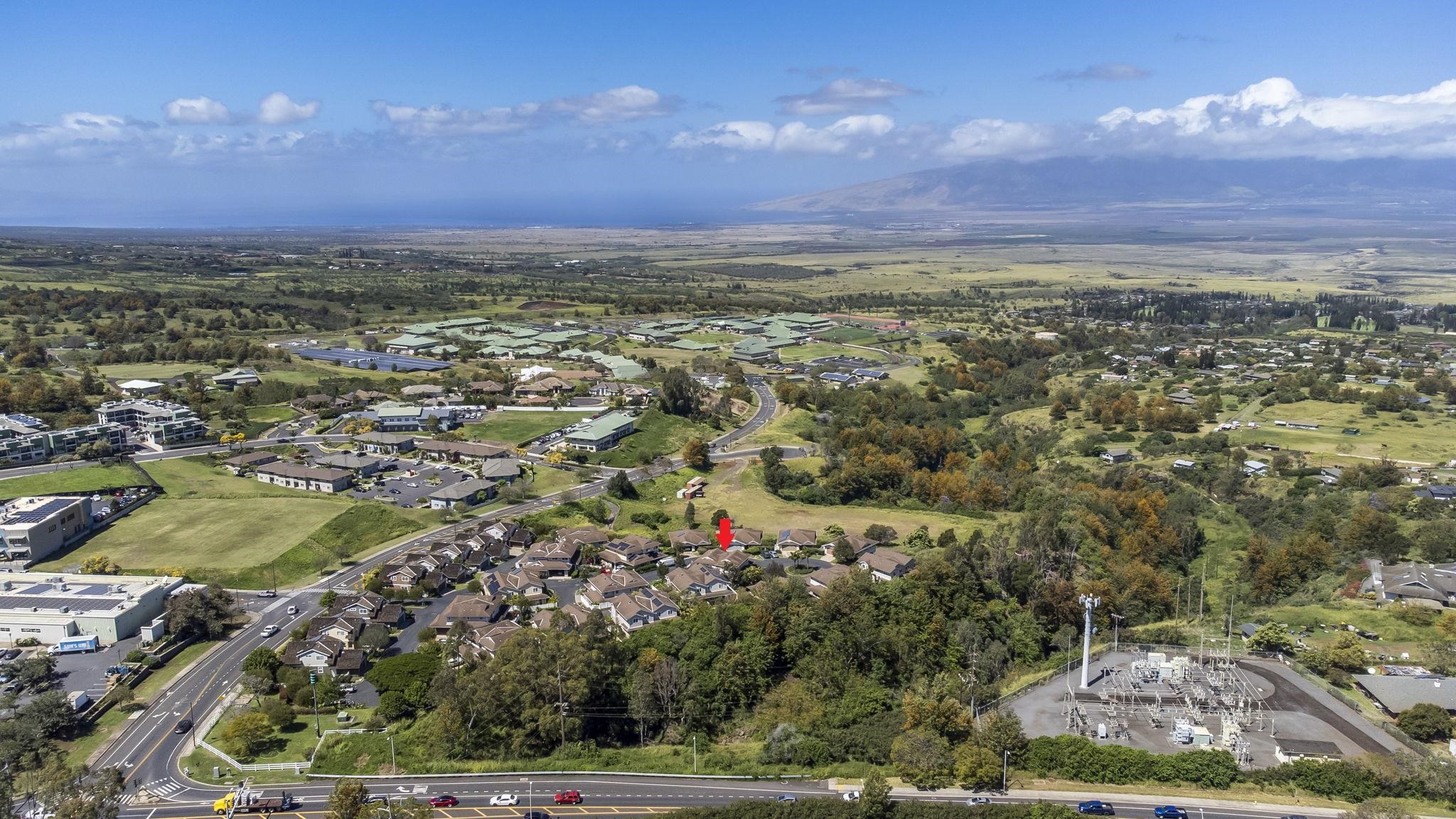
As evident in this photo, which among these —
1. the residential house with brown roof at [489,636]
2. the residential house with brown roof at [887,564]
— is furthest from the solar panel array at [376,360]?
the residential house with brown roof at [887,564]

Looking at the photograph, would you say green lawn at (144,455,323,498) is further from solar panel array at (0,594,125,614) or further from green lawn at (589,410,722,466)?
green lawn at (589,410,722,466)

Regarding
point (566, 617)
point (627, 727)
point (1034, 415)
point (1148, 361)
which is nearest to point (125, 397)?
point (566, 617)

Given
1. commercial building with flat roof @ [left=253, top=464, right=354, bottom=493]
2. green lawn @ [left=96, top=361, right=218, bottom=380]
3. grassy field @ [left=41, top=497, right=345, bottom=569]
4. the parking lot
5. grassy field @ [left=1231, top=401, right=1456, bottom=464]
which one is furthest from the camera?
green lawn @ [left=96, top=361, right=218, bottom=380]

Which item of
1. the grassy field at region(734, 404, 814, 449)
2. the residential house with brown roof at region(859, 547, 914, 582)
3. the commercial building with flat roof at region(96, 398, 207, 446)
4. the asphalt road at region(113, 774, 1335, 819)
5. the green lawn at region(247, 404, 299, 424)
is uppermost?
the commercial building with flat roof at region(96, 398, 207, 446)

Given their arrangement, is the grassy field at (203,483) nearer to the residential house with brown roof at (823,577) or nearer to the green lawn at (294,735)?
the green lawn at (294,735)

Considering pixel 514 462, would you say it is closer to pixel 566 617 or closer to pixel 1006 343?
pixel 566 617

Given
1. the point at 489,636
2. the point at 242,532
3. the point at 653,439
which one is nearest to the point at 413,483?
the point at 242,532

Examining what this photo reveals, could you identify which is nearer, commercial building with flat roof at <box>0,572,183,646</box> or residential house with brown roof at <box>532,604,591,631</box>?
residential house with brown roof at <box>532,604,591,631</box>

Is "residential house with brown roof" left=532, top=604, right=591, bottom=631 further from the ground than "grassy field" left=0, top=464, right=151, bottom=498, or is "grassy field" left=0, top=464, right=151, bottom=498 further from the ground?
"grassy field" left=0, top=464, right=151, bottom=498

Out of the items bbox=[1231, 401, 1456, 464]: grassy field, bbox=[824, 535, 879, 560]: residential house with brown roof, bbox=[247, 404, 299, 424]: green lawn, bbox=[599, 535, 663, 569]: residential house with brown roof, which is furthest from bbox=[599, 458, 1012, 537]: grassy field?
bbox=[247, 404, 299, 424]: green lawn
